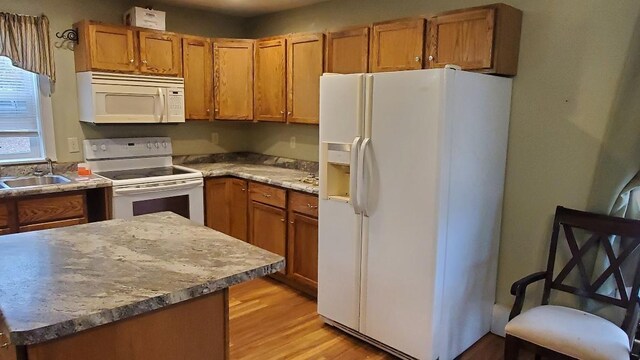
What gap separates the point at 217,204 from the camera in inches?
157

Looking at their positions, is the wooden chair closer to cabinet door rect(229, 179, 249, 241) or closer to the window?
cabinet door rect(229, 179, 249, 241)

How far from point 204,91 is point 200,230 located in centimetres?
244

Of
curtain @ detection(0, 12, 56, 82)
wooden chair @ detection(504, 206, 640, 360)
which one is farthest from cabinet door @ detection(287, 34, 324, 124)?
wooden chair @ detection(504, 206, 640, 360)

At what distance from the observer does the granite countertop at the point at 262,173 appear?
3401 mm

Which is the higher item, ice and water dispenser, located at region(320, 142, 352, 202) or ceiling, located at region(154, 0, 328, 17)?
ceiling, located at region(154, 0, 328, 17)

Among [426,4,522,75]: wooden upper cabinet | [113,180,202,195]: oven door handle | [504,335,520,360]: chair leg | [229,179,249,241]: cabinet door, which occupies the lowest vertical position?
[504,335,520,360]: chair leg

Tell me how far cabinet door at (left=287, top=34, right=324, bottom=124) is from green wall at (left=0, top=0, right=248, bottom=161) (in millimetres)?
1086

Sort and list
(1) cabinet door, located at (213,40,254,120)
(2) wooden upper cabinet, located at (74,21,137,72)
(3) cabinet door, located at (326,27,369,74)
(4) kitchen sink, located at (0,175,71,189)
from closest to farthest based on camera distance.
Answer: (3) cabinet door, located at (326,27,369,74) → (4) kitchen sink, located at (0,175,71,189) → (2) wooden upper cabinet, located at (74,21,137,72) → (1) cabinet door, located at (213,40,254,120)

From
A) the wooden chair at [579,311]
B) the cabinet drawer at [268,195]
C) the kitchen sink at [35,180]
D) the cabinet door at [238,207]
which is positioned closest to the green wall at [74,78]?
the kitchen sink at [35,180]

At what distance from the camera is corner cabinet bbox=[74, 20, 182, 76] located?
3410 mm

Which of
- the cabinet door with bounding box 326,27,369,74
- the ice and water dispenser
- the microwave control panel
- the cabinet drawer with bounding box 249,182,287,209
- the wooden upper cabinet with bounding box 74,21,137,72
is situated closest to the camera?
the ice and water dispenser

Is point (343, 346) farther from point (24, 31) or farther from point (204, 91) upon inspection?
point (24, 31)

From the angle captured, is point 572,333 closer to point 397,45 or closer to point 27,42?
point 397,45

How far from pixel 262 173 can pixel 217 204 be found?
51cm
